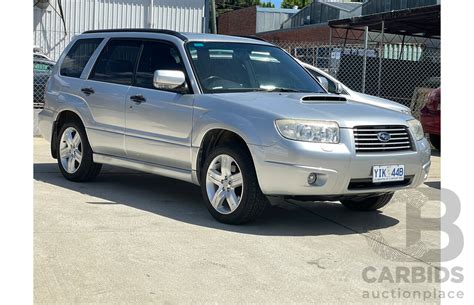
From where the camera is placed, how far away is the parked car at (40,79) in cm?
1398

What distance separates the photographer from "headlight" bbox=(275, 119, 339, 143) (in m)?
5.89

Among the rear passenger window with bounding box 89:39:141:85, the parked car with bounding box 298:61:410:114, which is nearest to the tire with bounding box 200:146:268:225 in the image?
the rear passenger window with bounding box 89:39:141:85

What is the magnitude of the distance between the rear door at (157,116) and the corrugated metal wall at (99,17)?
17501 millimetres

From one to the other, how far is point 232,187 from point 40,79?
9833mm

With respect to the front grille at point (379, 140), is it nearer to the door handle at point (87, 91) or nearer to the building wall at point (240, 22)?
the door handle at point (87, 91)

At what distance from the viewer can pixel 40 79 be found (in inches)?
587

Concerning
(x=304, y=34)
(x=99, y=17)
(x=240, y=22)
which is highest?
(x=240, y=22)

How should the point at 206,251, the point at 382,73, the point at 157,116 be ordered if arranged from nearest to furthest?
the point at 206,251 < the point at 157,116 < the point at 382,73

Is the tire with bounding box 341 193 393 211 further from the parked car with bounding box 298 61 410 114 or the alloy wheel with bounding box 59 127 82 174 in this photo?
the alloy wheel with bounding box 59 127 82 174

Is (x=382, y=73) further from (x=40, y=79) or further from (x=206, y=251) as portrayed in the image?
(x=206, y=251)

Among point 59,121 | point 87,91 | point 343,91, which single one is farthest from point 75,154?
point 343,91

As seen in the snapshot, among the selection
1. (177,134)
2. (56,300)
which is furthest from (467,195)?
(56,300)

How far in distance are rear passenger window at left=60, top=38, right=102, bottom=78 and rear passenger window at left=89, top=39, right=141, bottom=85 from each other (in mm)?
272
